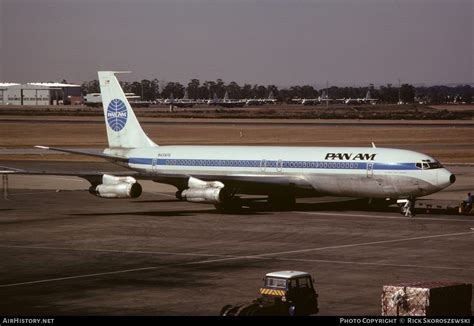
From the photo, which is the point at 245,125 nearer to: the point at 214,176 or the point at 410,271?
the point at 214,176

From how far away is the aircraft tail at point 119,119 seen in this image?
224 ft

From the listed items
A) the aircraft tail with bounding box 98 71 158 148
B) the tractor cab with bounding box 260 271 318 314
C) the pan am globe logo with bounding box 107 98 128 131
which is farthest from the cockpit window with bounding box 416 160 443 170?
the tractor cab with bounding box 260 271 318 314

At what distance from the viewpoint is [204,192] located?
59625 millimetres

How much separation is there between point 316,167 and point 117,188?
12761mm

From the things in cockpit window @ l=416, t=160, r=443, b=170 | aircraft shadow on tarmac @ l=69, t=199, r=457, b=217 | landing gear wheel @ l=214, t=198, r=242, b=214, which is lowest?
aircraft shadow on tarmac @ l=69, t=199, r=457, b=217

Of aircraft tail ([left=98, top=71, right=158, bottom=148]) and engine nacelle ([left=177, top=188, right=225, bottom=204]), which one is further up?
aircraft tail ([left=98, top=71, right=158, bottom=148])

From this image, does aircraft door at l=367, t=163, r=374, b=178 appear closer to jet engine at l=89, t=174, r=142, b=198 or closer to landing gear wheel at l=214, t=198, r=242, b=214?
landing gear wheel at l=214, t=198, r=242, b=214

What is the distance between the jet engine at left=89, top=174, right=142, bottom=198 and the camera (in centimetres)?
5984

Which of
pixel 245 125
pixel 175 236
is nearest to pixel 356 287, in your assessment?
pixel 175 236

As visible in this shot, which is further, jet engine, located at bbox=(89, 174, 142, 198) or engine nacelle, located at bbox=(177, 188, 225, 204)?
jet engine, located at bbox=(89, 174, 142, 198)

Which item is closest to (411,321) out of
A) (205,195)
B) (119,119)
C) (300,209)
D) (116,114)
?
(205,195)

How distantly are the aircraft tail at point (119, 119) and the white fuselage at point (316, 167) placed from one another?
109cm

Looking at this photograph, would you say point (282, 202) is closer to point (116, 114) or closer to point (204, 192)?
point (204, 192)

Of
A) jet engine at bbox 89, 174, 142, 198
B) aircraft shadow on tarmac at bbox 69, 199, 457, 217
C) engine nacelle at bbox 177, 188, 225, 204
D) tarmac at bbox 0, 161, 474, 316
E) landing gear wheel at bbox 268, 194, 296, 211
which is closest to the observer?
tarmac at bbox 0, 161, 474, 316
